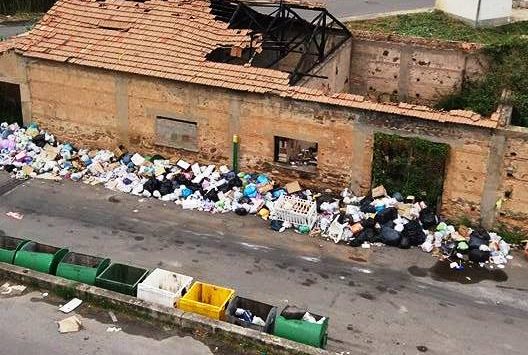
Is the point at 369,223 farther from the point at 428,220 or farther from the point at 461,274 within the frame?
the point at 461,274

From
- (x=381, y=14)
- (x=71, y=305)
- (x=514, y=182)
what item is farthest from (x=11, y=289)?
(x=381, y=14)

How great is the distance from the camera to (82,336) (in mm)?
11578

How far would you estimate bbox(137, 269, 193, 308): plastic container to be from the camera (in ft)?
38.9

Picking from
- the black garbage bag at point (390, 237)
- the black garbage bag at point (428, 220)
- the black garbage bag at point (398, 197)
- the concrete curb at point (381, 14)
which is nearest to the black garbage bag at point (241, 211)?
the black garbage bag at point (390, 237)

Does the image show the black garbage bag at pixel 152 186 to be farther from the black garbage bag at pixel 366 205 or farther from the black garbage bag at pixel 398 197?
the black garbage bag at pixel 398 197

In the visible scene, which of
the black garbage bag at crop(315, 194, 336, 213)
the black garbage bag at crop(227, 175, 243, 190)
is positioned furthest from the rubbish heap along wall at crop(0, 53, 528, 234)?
the black garbage bag at crop(227, 175, 243, 190)

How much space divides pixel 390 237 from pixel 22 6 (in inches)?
1058

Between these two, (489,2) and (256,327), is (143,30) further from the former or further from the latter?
(489,2)

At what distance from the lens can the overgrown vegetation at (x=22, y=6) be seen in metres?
35.2

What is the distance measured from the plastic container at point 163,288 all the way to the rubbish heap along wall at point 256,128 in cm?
603

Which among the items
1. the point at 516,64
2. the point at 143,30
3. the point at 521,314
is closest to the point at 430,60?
the point at 516,64

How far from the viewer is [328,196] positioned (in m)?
17.5

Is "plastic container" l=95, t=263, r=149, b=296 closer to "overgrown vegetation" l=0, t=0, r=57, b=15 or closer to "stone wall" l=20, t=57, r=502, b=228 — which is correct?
A: "stone wall" l=20, t=57, r=502, b=228

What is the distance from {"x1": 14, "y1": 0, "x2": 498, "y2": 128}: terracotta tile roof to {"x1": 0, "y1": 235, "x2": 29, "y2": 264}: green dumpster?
6.28 meters
